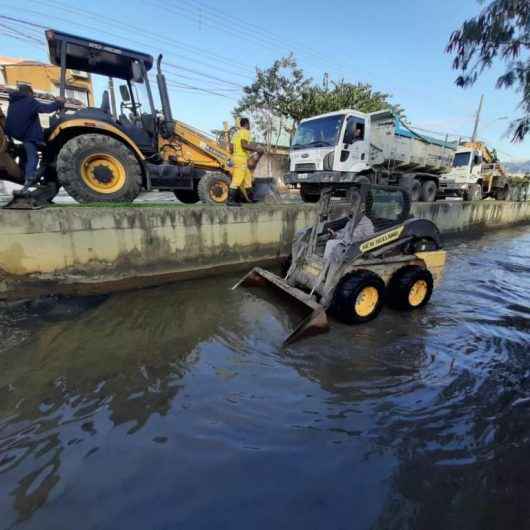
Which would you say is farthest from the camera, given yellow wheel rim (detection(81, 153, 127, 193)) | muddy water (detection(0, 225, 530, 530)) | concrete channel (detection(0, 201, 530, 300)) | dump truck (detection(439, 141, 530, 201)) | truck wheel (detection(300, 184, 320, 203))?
dump truck (detection(439, 141, 530, 201))

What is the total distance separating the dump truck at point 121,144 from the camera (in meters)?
5.45

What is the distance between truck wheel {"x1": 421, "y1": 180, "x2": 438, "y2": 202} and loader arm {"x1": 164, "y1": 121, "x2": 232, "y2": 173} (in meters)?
8.98

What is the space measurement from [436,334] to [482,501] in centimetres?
247

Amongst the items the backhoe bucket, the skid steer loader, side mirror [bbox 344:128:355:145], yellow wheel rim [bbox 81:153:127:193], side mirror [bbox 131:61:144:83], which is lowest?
the skid steer loader

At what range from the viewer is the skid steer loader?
4.11m

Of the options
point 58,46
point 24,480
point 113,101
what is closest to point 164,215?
point 113,101

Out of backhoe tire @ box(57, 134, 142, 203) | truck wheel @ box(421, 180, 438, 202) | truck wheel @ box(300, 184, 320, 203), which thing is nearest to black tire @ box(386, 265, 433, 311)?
backhoe tire @ box(57, 134, 142, 203)

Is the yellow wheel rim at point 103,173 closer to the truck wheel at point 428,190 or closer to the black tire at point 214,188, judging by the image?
the black tire at point 214,188

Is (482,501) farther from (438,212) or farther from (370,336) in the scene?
(438,212)

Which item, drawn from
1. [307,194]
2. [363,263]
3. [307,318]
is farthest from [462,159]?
[307,318]

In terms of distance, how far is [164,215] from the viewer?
19.7ft

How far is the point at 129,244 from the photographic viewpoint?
570 centimetres

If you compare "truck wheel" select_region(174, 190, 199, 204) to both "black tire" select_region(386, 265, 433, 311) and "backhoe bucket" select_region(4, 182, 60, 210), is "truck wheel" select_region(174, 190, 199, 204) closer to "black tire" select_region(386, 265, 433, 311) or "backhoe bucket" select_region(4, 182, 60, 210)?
"backhoe bucket" select_region(4, 182, 60, 210)

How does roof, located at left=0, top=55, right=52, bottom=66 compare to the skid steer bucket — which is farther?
roof, located at left=0, top=55, right=52, bottom=66
